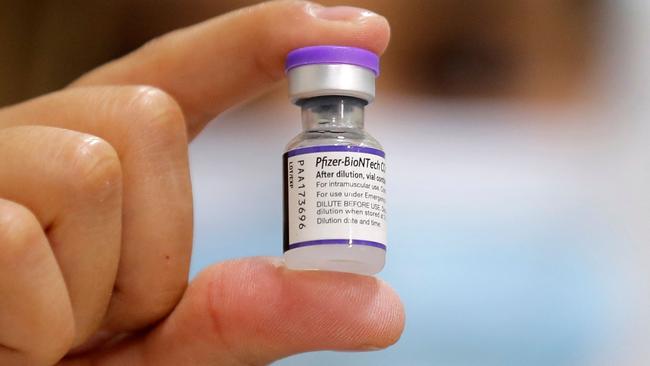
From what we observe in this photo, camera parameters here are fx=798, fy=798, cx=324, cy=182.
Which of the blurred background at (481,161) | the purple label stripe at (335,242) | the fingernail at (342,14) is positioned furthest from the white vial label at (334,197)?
the blurred background at (481,161)

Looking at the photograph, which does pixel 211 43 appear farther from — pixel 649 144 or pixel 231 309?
pixel 649 144

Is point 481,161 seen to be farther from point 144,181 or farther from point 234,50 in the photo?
point 144,181

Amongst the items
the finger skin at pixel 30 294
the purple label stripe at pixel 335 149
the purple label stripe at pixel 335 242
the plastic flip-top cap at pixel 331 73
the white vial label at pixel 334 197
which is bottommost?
the finger skin at pixel 30 294

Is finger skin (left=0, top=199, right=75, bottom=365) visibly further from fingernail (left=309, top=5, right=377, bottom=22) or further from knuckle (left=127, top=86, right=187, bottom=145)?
fingernail (left=309, top=5, right=377, bottom=22)

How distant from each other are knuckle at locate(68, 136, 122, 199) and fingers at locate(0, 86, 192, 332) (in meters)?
0.04

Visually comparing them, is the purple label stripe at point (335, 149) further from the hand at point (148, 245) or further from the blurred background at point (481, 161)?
the blurred background at point (481, 161)

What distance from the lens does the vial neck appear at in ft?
1.91

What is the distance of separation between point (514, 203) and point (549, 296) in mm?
191

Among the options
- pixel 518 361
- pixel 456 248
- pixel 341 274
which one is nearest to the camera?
pixel 341 274

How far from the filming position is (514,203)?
1.47 m

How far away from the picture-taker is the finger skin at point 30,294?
482 mm

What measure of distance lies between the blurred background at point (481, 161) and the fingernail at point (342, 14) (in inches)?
31.8

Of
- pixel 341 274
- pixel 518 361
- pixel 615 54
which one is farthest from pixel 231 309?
pixel 615 54

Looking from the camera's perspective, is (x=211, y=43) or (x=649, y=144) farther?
(x=649, y=144)
